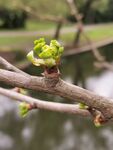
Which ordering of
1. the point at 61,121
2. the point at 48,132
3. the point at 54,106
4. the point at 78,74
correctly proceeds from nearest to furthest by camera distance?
the point at 54,106, the point at 48,132, the point at 61,121, the point at 78,74

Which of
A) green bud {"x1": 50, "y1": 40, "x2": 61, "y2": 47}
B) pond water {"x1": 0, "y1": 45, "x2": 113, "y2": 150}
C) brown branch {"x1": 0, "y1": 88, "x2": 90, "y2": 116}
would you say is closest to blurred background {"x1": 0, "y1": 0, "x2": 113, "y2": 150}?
pond water {"x1": 0, "y1": 45, "x2": 113, "y2": 150}

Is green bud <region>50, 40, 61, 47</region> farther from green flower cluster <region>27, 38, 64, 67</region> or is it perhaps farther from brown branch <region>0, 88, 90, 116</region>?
brown branch <region>0, 88, 90, 116</region>

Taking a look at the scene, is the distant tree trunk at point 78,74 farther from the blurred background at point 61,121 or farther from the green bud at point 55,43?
the green bud at point 55,43

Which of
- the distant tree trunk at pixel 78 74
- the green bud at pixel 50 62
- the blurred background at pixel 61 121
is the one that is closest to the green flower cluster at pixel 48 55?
the green bud at pixel 50 62

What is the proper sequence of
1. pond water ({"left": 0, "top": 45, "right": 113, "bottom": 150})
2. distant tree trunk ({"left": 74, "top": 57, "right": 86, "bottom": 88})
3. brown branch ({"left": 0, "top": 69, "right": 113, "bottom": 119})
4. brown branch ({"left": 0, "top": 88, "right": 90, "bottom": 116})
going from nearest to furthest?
brown branch ({"left": 0, "top": 69, "right": 113, "bottom": 119}), brown branch ({"left": 0, "top": 88, "right": 90, "bottom": 116}), pond water ({"left": 0, "top": 45, "right": 113, "bottom": 150}), distant tree trunk ({"left": 74, "top": 57, "right": 86, "bottom": 88})

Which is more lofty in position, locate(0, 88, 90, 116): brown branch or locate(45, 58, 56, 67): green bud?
locate(45, 58, 56, 67): green bud

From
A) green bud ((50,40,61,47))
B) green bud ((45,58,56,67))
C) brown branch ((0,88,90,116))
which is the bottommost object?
brown branch ((0,88,90,116))

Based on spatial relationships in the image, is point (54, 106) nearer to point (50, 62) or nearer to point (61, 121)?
point (50, 62)

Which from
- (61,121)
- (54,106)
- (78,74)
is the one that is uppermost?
(78,74)

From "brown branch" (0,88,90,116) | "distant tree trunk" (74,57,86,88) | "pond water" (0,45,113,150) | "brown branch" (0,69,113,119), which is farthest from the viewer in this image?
"distant tree trunk" (74,57,86,88)

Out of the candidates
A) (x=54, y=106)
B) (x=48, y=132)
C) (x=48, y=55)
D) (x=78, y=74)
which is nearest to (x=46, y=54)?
(x=48, y=55)

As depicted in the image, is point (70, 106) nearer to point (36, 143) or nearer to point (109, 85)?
point (36, 143)

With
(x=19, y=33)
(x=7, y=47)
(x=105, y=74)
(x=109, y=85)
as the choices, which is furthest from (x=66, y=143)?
(x=19, y=33)
